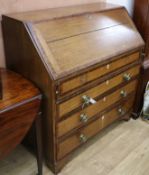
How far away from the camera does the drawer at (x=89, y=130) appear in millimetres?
1573

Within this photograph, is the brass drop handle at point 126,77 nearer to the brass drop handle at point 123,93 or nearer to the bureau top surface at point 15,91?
the brass drop handle at point 123,93

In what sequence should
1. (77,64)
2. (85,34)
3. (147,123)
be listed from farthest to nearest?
(147,123) < (85,34) < (77,64)

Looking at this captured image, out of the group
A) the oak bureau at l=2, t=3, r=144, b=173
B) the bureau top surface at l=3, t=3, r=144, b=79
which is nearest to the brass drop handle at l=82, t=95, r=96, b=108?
the oak bureau at l=2, t=3, r=144, b=173

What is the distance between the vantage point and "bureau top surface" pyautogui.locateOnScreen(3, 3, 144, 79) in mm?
1285

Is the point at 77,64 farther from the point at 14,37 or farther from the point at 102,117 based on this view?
the point at 102,117

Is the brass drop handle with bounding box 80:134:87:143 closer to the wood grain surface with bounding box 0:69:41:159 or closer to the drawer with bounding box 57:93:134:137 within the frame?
the drawer with bounding box 57:93:134:137

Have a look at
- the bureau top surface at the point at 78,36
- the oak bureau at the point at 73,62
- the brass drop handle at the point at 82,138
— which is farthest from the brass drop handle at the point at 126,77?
the brass drop handle at the point at 82,138

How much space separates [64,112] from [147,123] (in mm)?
1144

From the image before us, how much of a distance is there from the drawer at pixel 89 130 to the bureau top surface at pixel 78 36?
520 millimetres

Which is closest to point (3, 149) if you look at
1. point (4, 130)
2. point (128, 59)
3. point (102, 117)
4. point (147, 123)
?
point (4, 130)

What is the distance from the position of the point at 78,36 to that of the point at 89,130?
0.72m

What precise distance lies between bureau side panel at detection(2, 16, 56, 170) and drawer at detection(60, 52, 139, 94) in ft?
0.34

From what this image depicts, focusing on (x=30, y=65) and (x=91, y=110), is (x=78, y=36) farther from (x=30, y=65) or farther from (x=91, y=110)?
(x=91, y=110)

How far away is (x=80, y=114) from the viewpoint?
155 cm
